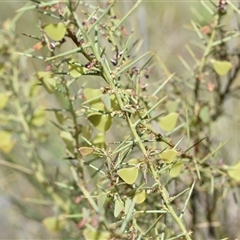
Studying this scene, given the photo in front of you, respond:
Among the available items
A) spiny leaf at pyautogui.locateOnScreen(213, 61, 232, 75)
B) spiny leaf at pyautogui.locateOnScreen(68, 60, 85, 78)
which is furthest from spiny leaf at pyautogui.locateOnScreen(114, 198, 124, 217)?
spiny leaf at pyautogui.locateOnScreen(213, 61, 232, 75)

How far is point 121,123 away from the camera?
69 cm

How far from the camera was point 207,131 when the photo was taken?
0.78 meters

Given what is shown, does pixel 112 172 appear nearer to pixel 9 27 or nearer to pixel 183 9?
pixel 9 27

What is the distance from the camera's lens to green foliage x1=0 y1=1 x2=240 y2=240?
0.40m

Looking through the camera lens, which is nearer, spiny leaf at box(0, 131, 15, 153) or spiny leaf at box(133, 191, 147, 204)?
spiny leaf at box(133, 191, 147, 204)

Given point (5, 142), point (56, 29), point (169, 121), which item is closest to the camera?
point (56, 29)

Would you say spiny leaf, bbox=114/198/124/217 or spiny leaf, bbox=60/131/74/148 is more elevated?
spiny leaf, bbox=60/131/74/148

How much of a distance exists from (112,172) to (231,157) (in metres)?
0.69

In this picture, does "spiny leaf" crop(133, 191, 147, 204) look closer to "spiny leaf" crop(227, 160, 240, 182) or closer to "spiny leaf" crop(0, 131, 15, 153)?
"spiny leaf" crop(227, 160, 240, 182)

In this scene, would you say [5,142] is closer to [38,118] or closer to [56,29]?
[38,118]

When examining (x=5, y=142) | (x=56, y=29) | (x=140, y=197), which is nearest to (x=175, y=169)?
(x=140, y=197)

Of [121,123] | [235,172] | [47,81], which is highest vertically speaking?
[47,81]

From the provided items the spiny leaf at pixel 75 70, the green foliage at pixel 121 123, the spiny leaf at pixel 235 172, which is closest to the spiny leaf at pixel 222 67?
the green foliage at pixel 121 123

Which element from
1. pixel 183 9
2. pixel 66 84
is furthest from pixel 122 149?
pixel 183 9
